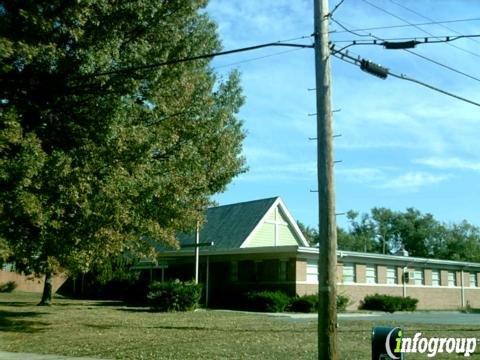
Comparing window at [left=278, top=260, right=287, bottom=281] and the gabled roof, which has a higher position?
the gabled roof

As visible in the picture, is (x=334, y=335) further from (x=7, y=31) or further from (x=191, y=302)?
(x=191, y=302)

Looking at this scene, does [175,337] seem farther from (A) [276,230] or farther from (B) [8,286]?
(B) [8,286]

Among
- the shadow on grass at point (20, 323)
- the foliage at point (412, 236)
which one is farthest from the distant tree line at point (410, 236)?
the shadow on grass at point (20, 323)

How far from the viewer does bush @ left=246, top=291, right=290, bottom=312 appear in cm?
3181

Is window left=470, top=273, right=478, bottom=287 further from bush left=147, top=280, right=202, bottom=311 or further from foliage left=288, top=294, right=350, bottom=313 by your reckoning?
bush left=147, top=280, right=202, bottom=311

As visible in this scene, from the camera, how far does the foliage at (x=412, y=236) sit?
297 feet

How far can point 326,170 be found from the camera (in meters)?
11.6

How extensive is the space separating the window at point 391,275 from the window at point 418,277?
2.11 metres

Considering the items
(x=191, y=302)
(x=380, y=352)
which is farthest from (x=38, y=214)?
(x=191, y=302)

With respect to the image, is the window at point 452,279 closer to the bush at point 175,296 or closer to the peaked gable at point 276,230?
the peaked gable at point 276,230

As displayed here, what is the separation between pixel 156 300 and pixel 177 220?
1196 centimetres

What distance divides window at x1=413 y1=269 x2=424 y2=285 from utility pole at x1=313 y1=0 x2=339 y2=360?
32197 millimetres

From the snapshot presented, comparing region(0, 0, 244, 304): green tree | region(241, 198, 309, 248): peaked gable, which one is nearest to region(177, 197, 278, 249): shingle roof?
region(241, 198, 309, 248): peaked gable

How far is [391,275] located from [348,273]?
14.5 feet
